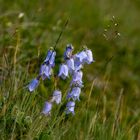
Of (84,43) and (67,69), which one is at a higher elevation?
(84,43)

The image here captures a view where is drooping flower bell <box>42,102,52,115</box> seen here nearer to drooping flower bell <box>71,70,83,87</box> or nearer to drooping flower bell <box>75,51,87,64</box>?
drooping flower bell <box>71,70,83,87</box>

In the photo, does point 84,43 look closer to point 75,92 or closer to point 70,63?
point 75,92

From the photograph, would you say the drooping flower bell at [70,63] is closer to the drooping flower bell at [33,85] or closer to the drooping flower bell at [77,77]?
the drooping flower bell at [77,77]

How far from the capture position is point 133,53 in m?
8.16

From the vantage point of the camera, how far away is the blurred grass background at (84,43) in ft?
16.7

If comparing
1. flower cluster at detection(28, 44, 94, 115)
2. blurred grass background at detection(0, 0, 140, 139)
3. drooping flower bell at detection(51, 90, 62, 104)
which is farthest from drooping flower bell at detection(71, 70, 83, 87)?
blurred grass background at detection(0, 0, 140, 139)

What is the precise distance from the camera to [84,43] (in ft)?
17.9

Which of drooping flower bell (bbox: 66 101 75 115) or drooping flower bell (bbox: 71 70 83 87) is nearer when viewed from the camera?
drooping flower bell (bbox: 71 70 83 87)

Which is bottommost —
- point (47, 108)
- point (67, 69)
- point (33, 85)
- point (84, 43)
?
point (47, 108)

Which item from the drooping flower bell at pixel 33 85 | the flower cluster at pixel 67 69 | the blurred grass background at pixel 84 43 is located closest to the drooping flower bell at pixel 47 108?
the flower cluster at pixel 67 69

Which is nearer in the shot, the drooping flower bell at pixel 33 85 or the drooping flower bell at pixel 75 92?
the drooping flower bell at pixel 33 85

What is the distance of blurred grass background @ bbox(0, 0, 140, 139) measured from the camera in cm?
508

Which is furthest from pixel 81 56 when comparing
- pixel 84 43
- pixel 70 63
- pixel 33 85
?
pixel 84 43

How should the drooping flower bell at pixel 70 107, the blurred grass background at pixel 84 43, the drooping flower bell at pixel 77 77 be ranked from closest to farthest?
1. the drooping flower bell at pixel 77 77
2. the drooping flower bell at pixel 70 107
3. the blurred grass background at pixel 84 43
